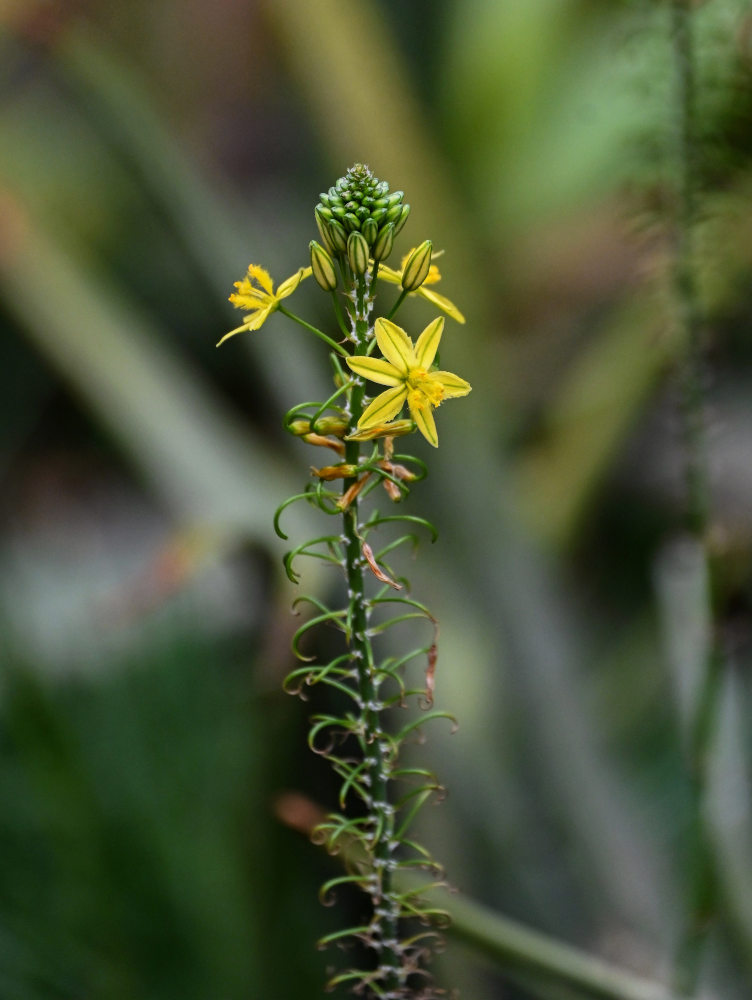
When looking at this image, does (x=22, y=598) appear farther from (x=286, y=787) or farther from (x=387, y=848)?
(x=387, y=848)

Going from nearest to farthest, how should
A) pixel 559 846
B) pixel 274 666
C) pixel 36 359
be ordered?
pixel 274 666
pixel 559 846
pixel 36 359

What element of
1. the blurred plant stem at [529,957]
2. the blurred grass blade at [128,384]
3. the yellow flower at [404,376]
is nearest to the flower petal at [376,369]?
the yellow flower at [404,376]

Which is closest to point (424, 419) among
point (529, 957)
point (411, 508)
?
point (529, 957)

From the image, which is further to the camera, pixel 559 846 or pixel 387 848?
pixel 559 846

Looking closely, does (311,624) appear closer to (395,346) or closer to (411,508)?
(395,346)

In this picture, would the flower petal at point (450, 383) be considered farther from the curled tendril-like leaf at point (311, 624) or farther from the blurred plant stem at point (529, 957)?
the blurred plant stem at point (529, 957)

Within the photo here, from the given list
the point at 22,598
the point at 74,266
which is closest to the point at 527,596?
the point at 22,598

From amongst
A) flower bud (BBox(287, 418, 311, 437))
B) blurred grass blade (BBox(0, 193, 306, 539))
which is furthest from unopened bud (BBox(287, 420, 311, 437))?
blurred grass blade (BBox(0, 193, 306, 539))
